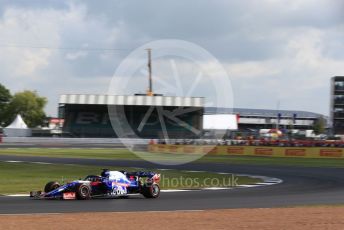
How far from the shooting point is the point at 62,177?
2470cm

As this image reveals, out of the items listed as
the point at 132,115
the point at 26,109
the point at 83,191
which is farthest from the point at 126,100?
the point at 83,191

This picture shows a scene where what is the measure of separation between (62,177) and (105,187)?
27.6 ft

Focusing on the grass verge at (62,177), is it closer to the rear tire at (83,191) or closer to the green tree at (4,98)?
the rear tire at (83,191)

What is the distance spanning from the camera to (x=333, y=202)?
55.1ft

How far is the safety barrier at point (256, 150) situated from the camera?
47622 mm

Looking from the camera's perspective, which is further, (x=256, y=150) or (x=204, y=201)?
(x=256, y=150)

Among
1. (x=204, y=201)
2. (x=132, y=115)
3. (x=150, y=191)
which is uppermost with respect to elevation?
(x=132, y=115)

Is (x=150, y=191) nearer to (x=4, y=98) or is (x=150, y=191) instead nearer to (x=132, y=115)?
(x=132, y=115)

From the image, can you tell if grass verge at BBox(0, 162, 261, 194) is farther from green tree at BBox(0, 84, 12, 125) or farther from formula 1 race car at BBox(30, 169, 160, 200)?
green tree at BBox(0, 84, 12, 125)

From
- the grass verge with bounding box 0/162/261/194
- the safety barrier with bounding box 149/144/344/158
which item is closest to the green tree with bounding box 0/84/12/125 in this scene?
the safety barrier with bounding box 149/144/344/158

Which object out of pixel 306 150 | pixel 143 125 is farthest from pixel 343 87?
pixel 306 150

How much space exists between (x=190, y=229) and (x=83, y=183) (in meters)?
6.03

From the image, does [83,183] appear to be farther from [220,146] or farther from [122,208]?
[220,146]

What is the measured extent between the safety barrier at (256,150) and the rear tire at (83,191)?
33938 millimetres
